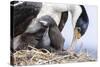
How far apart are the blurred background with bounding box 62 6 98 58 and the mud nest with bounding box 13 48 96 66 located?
0.08m

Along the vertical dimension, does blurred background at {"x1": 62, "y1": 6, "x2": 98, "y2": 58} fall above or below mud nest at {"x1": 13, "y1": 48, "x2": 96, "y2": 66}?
above

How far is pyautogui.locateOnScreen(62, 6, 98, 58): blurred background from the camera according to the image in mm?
1923

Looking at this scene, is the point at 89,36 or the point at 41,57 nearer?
the point at 41,57

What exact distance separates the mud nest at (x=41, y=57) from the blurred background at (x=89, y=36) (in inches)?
3.3

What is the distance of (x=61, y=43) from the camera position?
1.90 meters

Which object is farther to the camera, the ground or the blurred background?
the blurred background

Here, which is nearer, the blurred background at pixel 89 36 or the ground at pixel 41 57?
the ground at pixel 41 57

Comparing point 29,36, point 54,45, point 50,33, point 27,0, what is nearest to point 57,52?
point 54,45

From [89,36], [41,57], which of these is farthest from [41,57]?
[89,36]

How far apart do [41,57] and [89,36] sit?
557 mm

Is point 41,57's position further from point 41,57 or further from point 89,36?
point 89,36

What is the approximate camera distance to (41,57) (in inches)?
71.8

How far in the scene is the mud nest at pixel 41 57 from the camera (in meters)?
1.75
